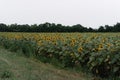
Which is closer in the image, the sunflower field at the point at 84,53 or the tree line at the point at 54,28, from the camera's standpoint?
the sunflower field at the point at 84,53

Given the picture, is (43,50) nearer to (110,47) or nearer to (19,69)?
(19,69)

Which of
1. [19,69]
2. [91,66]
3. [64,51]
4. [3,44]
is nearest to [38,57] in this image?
[64,51]

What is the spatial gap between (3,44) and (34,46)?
19.0 feet

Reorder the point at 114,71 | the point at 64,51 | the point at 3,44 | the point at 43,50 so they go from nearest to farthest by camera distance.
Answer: the point at 114,71
the point at 64,51
the point at 43,50
the point at 3,44

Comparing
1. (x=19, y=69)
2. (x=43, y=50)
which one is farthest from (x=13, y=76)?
(x=43, y=50)

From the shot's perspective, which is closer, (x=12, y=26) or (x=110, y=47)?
(x=110, y=47)

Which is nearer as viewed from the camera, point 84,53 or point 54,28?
point 84,53

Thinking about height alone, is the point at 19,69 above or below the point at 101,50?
below

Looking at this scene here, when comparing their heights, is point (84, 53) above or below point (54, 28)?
above

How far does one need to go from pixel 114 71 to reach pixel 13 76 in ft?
7.56

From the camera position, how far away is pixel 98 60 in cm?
877

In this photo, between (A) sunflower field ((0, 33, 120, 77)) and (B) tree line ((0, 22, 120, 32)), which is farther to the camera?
(B) tree line ((0, 22, 120, 32))

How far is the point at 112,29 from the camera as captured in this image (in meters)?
29.9

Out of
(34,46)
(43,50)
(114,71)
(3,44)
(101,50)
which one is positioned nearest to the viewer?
(114,71)
